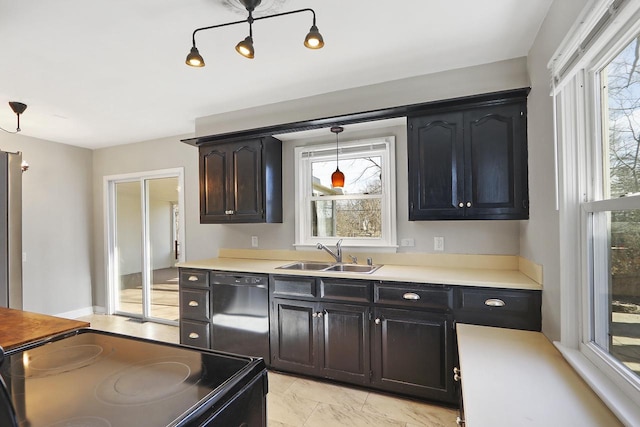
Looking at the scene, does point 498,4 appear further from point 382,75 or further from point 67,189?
point 67,189

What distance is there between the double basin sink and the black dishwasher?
324mm

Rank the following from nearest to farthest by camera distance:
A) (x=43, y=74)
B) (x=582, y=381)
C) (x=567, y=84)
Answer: (x=582, y=381) → (x=567, y=84) → (x=43, y=74)

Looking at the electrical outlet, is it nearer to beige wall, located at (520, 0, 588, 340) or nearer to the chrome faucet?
the chrome faucet

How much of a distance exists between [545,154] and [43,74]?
3591mm

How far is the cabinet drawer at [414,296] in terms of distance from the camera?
2.14 meters

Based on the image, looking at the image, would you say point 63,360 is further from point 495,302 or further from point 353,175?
point 353,175

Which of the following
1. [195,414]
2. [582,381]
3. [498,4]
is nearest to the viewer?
[195,414]

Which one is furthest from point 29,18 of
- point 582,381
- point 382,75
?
point 582,381

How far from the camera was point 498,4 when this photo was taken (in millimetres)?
1747

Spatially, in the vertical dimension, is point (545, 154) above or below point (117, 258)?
above

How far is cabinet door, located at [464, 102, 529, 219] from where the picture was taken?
2.16 metres

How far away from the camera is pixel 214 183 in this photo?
10.9 feet

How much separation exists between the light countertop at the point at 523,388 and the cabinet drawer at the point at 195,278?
229 centimetres

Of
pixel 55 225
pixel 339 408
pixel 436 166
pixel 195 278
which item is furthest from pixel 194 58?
pixel 55 225
